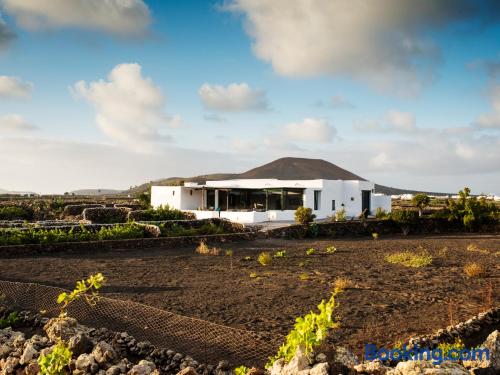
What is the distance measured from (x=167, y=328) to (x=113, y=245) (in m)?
12.7

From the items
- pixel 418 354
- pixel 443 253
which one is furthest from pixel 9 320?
pixel 443 253

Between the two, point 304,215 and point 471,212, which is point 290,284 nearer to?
point 304,215

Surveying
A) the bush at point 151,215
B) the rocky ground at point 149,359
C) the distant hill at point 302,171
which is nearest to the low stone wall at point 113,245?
the bush at point 151,215

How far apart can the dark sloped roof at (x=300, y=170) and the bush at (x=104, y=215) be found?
462 feet

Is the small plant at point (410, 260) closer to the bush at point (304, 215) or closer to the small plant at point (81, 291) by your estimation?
the bush at point (304, 215)

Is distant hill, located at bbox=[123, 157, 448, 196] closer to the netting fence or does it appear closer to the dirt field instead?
the dirt field

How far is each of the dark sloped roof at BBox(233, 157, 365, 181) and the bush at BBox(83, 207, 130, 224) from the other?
5543 inches

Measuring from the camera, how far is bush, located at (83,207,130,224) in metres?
30.6

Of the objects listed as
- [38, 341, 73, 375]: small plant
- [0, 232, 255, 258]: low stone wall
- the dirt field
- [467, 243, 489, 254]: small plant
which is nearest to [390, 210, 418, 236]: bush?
[467, 243, 489, 254]: small plant

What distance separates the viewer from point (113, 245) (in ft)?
65.1

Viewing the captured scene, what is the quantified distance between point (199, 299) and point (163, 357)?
4038 millimetres

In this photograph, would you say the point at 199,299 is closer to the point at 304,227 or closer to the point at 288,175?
the point at 304,227

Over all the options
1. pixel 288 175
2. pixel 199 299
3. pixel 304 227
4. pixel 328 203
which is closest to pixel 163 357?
pixel 199 299

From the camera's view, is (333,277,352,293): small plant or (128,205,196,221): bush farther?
(128,205,196,221): bush
